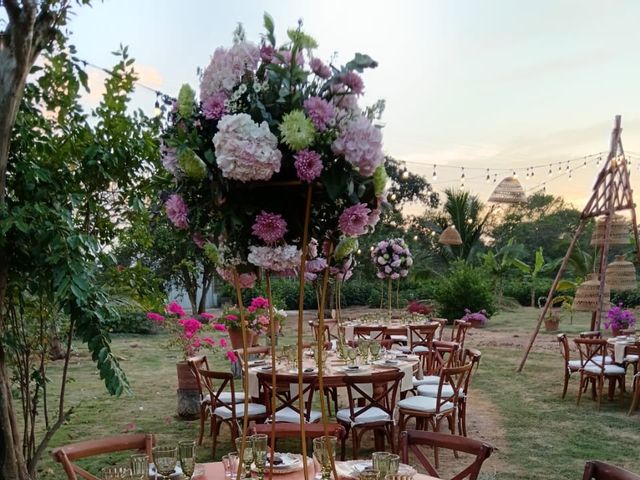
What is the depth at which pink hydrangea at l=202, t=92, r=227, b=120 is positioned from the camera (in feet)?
5.91

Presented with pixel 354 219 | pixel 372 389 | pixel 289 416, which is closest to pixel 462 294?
pixel 372 389

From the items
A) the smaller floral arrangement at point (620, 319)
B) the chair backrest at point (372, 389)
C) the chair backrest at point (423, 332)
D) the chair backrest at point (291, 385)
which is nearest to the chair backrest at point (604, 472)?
the chair backrest at point (372, 389)

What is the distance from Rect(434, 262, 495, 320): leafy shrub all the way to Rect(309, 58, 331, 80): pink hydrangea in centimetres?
1584

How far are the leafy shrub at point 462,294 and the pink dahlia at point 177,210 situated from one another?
51.9 feet

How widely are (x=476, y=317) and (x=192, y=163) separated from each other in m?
15.5

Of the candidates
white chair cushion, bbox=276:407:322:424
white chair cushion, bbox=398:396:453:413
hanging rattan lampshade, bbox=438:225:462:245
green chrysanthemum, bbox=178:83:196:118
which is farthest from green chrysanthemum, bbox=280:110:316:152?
hanging rattan lampshade, bbox=438:225:462:245

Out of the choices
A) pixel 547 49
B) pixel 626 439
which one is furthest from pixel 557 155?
pixel 626 439

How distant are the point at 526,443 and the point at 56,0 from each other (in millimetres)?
5623

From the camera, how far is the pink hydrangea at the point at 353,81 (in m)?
1.79

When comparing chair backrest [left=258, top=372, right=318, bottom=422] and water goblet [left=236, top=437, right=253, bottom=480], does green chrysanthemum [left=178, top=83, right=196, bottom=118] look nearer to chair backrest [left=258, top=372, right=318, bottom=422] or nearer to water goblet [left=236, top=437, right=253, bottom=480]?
water goblet [left=236, top=437, right=253, bottom=480]

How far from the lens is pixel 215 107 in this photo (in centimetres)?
181

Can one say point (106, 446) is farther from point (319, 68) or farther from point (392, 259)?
point (392, 259)

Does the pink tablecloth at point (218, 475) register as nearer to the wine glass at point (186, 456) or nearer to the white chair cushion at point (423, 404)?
the wine glass at point (186, 456)

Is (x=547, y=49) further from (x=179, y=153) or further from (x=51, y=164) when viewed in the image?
(x=179, y=153)
